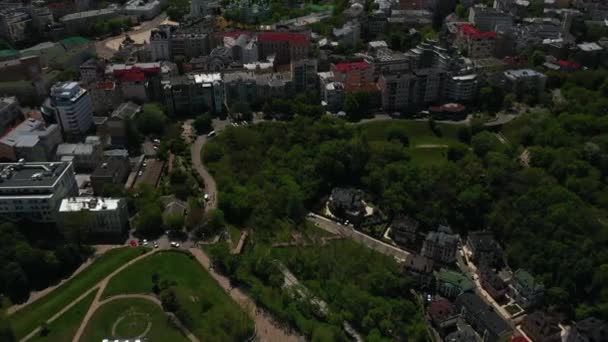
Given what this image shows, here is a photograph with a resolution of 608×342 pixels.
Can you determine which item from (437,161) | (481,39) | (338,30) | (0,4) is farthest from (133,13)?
(437,161)

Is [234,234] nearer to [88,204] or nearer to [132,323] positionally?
[132,323]

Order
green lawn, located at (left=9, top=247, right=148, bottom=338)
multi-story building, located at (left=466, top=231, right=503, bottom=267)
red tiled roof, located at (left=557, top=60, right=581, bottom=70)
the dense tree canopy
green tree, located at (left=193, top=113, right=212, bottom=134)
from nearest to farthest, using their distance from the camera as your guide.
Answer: green lawn, located at (left=9, top=247, right=148, bottom=338) → the dense tree canopy → multi-story building, located at (left=466, top=231, right=503, bottom=267) → green tree, located at (left=193, top=113, right=212, bottom=134) → red tiled roof, located at (left=557, top=60, right=581, bottom=70)

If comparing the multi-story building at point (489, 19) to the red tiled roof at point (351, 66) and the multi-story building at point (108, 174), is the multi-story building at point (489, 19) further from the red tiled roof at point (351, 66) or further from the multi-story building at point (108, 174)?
the multi-story building at point (108, 174)

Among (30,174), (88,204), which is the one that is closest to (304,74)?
(88,204)

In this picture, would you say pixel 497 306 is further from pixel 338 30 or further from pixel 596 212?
pixel 338 30

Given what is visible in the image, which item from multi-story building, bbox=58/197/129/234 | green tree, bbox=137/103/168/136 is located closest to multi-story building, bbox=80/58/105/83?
green tree, bbox=137/103/168/136

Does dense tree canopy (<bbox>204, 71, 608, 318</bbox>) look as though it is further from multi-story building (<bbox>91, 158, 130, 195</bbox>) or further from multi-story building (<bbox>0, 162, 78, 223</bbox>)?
multi-story building (<bbox>0, 162, 78, 223</bbox>)

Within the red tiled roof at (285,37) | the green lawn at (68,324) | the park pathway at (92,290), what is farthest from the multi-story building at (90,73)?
the green lawn at (68,324)
